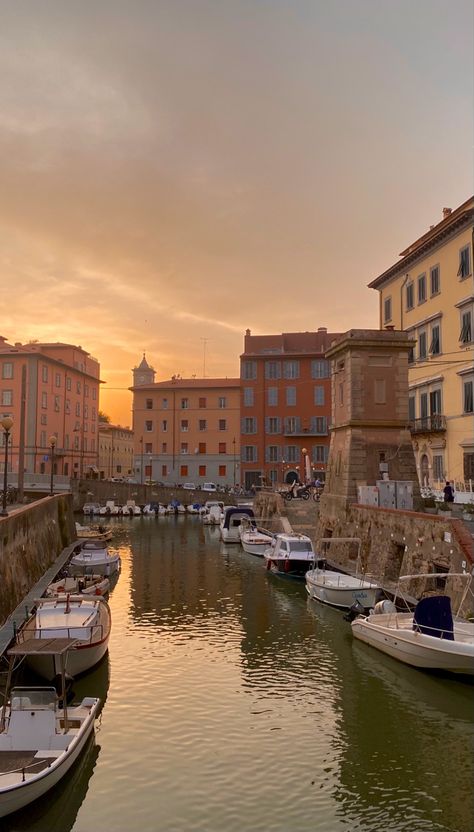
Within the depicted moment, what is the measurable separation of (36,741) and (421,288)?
40305mm

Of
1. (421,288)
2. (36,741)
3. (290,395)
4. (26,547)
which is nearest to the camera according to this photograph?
(36,741)

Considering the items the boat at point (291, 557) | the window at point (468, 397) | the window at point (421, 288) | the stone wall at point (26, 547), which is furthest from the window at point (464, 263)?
the stone wall at point (26, 547)

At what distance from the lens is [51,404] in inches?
3457

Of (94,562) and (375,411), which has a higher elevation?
(375,411)

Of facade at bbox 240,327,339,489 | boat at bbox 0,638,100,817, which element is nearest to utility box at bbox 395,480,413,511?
boat at bbox 0,638,100,817

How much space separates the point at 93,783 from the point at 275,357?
71204 millimetres

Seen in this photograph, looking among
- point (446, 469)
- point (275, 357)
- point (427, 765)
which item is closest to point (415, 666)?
point (427, 765)

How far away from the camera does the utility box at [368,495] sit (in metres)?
32.7

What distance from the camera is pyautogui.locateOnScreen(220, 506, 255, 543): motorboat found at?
50.5 meters

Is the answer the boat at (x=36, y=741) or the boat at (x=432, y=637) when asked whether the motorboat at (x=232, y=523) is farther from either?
the boat at (x=36, y=741)

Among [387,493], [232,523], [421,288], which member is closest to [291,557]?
[387,493]

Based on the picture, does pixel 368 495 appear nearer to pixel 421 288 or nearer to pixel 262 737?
pixel 421 288

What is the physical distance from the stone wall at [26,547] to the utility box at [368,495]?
52.9ft

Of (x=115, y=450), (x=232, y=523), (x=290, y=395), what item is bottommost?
(x=232, y=523)
